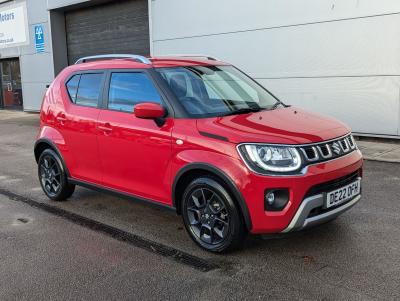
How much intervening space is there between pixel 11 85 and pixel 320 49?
51.8 ft

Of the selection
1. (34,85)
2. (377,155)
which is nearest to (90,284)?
(377,155)

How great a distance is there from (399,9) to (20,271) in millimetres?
8059

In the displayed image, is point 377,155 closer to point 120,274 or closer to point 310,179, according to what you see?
point 310,179

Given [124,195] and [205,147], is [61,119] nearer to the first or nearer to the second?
[124,195]

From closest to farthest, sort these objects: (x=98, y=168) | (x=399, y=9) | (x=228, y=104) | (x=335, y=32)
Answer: (x=228, y=104) → (x=98, y=168) → (x=399, y=9) → (x=335, y=32)

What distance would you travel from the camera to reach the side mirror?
426cm

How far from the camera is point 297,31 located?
10.2 metres

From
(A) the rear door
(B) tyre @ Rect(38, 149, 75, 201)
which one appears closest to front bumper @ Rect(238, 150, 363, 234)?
(A) the rear door

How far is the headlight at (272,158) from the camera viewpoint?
12.2 feet

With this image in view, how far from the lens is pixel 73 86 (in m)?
5.68

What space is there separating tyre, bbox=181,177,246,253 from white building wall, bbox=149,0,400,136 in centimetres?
630

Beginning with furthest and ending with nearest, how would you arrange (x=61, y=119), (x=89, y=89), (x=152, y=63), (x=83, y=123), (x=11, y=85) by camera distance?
(x=11, y=85) < (x=61, y=119) < (x=89, y=89) < (x=83, y=123) < (x=152, y=63)

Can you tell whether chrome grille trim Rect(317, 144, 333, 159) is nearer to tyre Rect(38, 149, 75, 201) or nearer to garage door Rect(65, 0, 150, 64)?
tyre Rect(38, 149, 75, 201)

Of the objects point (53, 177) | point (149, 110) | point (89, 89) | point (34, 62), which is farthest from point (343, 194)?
point (34, 62)
